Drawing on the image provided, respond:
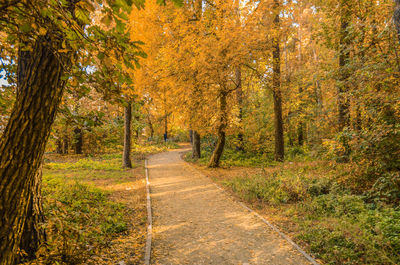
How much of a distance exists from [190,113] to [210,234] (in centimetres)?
763

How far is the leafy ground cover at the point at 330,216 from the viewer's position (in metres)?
3.87

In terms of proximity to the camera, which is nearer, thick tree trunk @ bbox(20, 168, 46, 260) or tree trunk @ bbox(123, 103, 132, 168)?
thick tree trunk @ bbox(20, 168, 46, 260)

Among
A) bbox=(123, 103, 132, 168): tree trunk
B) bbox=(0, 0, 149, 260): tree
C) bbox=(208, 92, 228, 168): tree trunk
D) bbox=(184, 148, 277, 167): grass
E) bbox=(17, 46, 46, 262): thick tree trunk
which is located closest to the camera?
bbox=(0, 0, 149, 260): tree

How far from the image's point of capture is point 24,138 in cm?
254

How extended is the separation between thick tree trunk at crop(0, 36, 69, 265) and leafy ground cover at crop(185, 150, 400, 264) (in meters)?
4.71

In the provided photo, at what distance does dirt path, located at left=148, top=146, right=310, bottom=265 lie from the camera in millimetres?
4305

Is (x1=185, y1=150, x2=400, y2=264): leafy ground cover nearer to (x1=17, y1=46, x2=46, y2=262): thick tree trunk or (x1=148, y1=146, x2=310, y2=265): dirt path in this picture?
(x1=148, y1=146, x2=310, y2=265): dirt path

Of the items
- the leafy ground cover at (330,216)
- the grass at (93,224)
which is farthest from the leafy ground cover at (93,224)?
the leafy ground cover at (330,216)

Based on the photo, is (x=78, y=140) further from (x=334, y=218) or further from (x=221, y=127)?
(x=334, y=218)

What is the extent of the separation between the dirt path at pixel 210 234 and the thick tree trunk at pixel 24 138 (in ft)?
8.30

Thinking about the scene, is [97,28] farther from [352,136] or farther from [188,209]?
[352,136]

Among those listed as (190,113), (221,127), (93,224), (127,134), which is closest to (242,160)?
(221,127)

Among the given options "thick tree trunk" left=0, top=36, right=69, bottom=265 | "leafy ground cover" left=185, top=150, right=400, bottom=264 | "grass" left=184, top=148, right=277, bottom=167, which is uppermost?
"thick tree trunk" left=0, top=36, right=69, bottom=265

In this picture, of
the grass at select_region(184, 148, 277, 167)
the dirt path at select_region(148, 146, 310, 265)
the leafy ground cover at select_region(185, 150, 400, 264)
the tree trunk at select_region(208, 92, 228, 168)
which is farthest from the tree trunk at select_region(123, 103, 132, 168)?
the leafy ground cover at select_region(185, 150, 400, 264)
